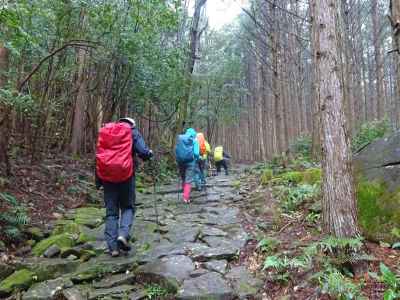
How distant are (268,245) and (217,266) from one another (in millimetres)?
826

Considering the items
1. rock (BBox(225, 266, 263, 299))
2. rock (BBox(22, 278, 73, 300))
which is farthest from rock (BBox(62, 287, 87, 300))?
rock (BBox(225, 266, 263, 299))

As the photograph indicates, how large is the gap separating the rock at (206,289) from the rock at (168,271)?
0.53 feet

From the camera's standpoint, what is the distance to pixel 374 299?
11.1 feet

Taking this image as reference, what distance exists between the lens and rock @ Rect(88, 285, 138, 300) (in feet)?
13.5

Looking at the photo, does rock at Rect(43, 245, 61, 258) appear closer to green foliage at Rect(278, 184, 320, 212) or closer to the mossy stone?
the mossy stone

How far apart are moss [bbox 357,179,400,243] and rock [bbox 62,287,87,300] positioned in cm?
347

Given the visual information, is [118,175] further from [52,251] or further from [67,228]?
[67,228]

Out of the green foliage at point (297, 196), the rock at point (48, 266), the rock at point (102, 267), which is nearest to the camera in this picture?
the rock at point (102, 267)

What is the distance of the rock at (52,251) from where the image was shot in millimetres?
5539

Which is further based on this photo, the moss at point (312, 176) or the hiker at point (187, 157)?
the hiker at point (187, 157)

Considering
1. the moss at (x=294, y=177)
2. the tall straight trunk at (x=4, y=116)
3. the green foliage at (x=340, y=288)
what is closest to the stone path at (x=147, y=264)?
the green foliage at (x=340, y=288)

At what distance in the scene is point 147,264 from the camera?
4863 millimetres

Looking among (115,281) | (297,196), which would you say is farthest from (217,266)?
(297,196)

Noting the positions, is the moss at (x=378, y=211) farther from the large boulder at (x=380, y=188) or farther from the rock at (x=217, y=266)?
the rock at (x=217, y=266)
